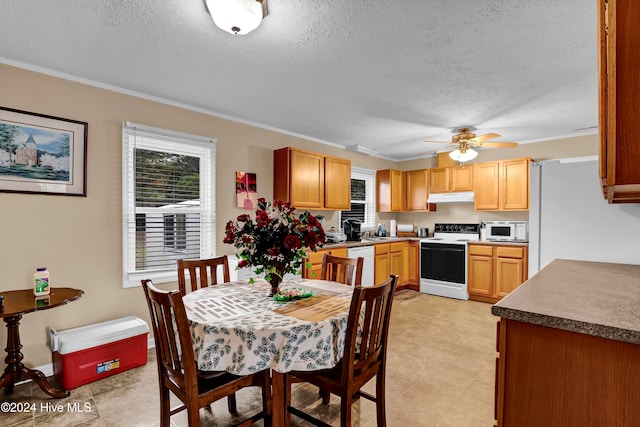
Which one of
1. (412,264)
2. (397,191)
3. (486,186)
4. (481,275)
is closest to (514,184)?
(486,186)

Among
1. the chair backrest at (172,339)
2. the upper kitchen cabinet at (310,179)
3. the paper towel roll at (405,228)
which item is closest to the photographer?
the chair backrest at (172,339)

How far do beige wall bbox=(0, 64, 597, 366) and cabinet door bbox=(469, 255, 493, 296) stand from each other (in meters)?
4.10

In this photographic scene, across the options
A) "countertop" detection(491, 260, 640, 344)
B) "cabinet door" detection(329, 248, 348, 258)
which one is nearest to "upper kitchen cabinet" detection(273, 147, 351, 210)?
"cabinet door" detection(329, 248, 348, 258)

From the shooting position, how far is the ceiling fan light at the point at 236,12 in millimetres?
1620

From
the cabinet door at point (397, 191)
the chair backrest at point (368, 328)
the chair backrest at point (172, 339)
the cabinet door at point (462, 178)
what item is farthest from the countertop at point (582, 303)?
the cabinet door at point (397, 191)

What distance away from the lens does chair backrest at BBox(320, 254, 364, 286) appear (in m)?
2.52

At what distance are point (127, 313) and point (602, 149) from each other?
3568 millimetres

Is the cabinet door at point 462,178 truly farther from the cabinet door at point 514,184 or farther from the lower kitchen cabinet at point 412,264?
the lower kitchen cabinet at point 412,264

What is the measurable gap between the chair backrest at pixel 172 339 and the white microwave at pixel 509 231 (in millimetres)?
4701

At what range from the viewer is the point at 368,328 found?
1.67 meters

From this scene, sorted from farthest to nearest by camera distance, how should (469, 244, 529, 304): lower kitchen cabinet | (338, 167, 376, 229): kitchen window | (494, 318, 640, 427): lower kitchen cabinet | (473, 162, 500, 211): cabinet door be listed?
1. (338, 167, 376, 229): kitchen window
2. (473, 162, 500, 211): cabinet door
3. (469, 244, 529, 304): lower kitchen cabinet
4. (494, 318, 640, 427): lower kitchen cabinet

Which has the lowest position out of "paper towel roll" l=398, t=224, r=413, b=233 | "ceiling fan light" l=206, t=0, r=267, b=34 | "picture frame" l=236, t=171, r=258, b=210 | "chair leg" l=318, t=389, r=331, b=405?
"chair leg" l=318, t=389, r=331, b=405

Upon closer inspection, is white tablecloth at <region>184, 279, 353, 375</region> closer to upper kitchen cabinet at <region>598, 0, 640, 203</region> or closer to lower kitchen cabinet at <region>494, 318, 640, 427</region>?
lower kitchen cabinet at <region>494, 318, 640, 427</region>

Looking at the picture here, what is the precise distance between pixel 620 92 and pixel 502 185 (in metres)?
4.16
